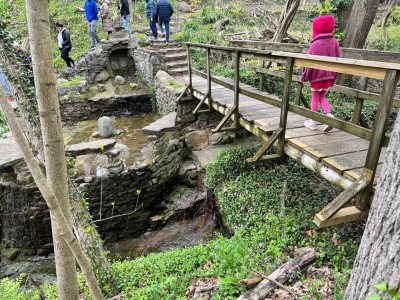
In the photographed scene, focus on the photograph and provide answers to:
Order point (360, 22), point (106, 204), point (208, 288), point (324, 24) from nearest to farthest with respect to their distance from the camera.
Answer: point (208, 288) < point (324, 24) < point (106, 204) < point (360, 22)

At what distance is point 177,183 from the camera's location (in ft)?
22.0

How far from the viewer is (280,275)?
8.99 ft

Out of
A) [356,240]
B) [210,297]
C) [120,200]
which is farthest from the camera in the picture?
[120,200]

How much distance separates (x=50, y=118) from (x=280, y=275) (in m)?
2.66

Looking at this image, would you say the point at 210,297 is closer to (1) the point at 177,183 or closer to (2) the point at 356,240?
(2) the point at 356,240

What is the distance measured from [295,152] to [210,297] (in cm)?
196

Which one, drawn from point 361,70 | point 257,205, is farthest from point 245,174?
point 361,70

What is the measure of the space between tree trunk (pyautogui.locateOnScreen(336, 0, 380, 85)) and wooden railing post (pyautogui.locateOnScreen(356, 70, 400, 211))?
240 inches

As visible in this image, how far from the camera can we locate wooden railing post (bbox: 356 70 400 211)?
1929mm

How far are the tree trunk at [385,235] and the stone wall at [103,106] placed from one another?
9121 mm

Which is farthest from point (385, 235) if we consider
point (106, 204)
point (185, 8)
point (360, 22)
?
point (185, 8)

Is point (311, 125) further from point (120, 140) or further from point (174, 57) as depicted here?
point (174, 57)

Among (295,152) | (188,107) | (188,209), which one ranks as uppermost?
(295,152)

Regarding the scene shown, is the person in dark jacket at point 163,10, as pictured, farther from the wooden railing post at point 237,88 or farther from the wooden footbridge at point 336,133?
the wooden railing post at point 237,88
